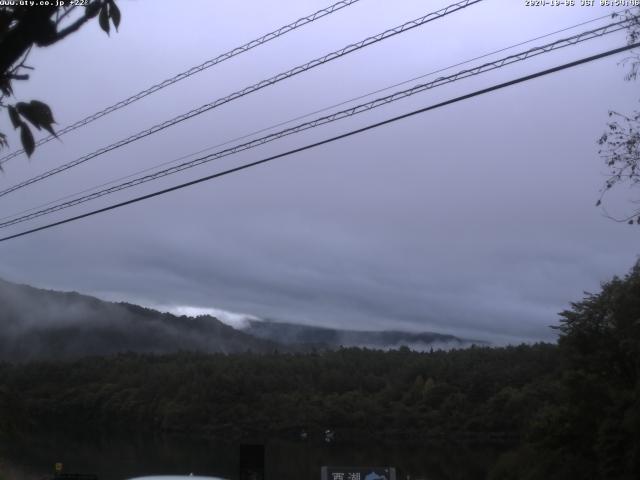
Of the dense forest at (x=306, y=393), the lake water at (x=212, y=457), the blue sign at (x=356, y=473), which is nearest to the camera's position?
the blue sign at (x=356, y=473)

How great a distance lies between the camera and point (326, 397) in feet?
278

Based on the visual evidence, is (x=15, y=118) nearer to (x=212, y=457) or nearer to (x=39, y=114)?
(x=39, y=114)

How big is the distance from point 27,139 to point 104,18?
0.70m

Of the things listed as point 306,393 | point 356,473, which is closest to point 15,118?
point 356,473

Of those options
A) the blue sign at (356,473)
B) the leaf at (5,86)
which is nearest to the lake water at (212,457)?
the blue sign at (356,473)

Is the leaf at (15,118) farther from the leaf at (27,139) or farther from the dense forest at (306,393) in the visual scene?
the dense forest at (306,393)

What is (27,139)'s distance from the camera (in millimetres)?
3781

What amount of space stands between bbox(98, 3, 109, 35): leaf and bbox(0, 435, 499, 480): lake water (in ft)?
83.1

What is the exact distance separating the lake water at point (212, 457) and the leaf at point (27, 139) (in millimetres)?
25170

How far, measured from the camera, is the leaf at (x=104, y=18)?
3.92 metres

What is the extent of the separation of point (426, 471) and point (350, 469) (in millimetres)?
34911

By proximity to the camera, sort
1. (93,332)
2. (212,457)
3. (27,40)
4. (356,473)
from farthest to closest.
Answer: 1. (93,332)
2. (212,457)
3. (356,473)
4. (27,40)

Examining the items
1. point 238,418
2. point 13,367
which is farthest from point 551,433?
point 238,418

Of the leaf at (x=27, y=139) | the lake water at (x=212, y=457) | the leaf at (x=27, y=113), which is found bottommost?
the lake water at (x=212, y=457)
